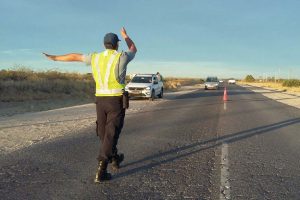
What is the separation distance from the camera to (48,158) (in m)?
7.38

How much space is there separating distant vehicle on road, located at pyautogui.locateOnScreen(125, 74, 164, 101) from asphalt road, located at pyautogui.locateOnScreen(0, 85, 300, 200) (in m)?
15.4

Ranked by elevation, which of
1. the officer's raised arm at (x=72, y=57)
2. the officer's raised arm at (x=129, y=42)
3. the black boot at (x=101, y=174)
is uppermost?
the officer's raised arm at (x=129, y=42)

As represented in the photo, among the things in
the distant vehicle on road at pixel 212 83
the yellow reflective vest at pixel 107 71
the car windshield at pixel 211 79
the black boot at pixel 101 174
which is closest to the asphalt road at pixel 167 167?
the black boot at pixel 101 174

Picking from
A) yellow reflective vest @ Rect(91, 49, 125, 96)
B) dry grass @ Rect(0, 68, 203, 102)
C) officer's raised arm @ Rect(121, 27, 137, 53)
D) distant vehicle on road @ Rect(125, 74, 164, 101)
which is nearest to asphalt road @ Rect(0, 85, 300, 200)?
yellow reflective vest @ Rect(91, 49, 125, 96)

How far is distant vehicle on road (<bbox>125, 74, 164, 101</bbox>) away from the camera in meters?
26.4

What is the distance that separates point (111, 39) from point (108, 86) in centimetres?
70

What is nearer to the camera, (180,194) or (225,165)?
(180,194)

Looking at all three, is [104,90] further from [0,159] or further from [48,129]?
[48,129]

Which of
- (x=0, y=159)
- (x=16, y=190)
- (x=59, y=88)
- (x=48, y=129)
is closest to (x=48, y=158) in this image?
(x=0, y=159)

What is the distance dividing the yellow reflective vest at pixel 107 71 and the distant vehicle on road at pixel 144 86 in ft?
64.9

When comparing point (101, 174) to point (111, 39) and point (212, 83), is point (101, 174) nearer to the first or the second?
point (111, 39)

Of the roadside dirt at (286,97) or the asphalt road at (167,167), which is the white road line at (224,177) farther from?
the roadside dirt at (286,97)

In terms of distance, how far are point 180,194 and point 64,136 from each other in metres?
5.95

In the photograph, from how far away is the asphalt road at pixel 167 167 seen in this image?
5207 mm
